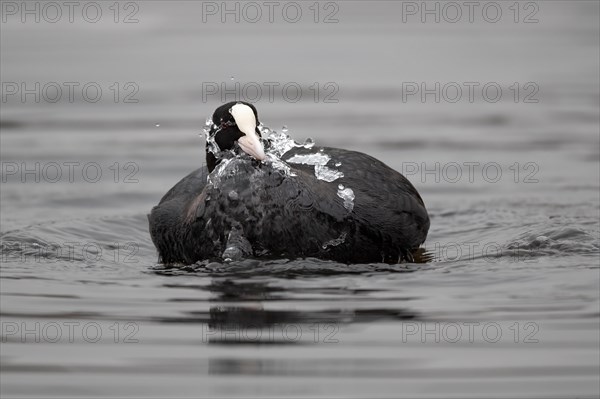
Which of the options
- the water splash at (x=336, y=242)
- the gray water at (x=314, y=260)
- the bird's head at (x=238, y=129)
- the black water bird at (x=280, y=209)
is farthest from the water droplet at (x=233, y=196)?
the water splash at (x=336, y=242)

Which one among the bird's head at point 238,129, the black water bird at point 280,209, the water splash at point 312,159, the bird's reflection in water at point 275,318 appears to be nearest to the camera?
the bird's reflection in water at point 275,318

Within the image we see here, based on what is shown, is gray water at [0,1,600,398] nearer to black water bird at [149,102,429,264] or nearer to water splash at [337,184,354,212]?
black water bird at [149,102,429,264]

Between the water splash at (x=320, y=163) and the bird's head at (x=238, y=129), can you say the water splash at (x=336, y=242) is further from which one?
the bird's head at (x=238, y=129)

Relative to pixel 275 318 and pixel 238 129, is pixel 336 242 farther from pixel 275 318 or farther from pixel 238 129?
pixel 275 318

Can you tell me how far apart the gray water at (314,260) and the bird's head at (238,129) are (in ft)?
2.24

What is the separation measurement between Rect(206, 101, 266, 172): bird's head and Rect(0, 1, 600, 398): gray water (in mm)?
682

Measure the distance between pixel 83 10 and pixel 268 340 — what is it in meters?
12.1

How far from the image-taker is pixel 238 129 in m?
7.91

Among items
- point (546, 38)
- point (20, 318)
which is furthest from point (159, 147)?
point (546, 38)

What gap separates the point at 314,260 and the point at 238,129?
88 cm

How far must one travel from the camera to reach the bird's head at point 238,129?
780 centimetres

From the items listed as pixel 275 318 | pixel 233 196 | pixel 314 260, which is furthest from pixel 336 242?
pixel 275 318

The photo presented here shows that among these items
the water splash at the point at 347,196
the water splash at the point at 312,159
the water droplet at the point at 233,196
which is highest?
the water splash at the point at 312,159

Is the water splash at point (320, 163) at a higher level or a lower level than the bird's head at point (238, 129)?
lower
